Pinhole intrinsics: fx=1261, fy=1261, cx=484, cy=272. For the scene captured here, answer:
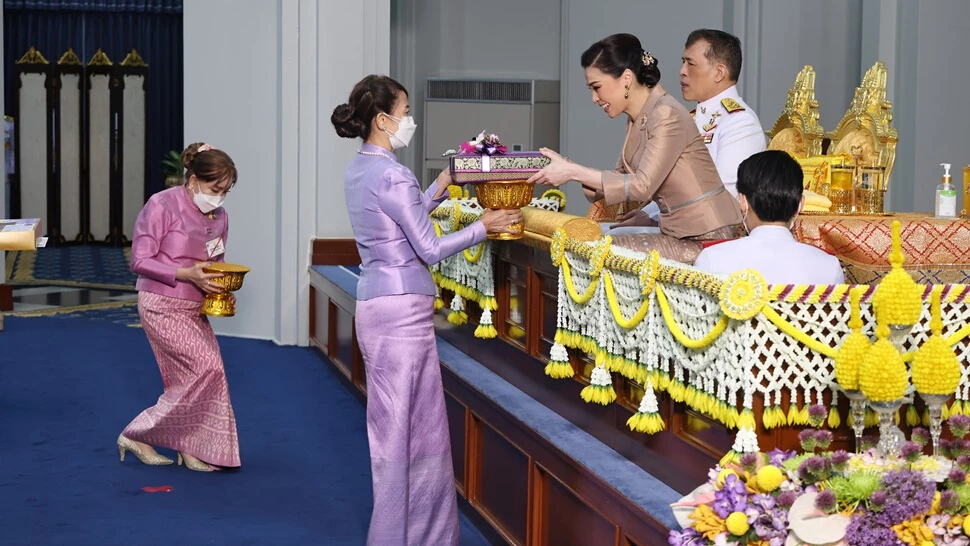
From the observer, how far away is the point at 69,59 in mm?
15125

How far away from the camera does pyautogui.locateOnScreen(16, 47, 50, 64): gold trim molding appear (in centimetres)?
1507

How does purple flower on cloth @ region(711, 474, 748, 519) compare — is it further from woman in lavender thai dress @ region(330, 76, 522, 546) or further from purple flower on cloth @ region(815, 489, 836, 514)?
woman in lavender thai dress @ region(330, 76, 522, 546)

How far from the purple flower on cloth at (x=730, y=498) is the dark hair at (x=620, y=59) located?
1697 millimetres

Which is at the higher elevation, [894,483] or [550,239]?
[550,239]

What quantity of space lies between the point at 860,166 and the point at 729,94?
45.2 inches

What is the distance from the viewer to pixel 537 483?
403 centimetres

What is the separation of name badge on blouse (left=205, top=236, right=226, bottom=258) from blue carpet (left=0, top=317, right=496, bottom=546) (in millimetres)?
949

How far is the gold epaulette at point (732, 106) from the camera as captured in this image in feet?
15.5

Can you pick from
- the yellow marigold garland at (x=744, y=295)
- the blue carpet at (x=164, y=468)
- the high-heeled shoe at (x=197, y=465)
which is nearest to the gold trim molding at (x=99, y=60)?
the blue carpet at (x=164, y=468)

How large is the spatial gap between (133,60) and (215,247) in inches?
424

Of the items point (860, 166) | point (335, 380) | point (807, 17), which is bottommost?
point (335, 380)

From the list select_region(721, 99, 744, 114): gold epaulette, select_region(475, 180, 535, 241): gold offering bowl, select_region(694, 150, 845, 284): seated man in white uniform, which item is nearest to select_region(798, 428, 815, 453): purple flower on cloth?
select_region(694, 150, 845, 284): seated man in white uniform

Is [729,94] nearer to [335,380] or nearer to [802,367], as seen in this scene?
[802,367]

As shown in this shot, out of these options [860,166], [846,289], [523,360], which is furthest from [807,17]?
[846,289]
